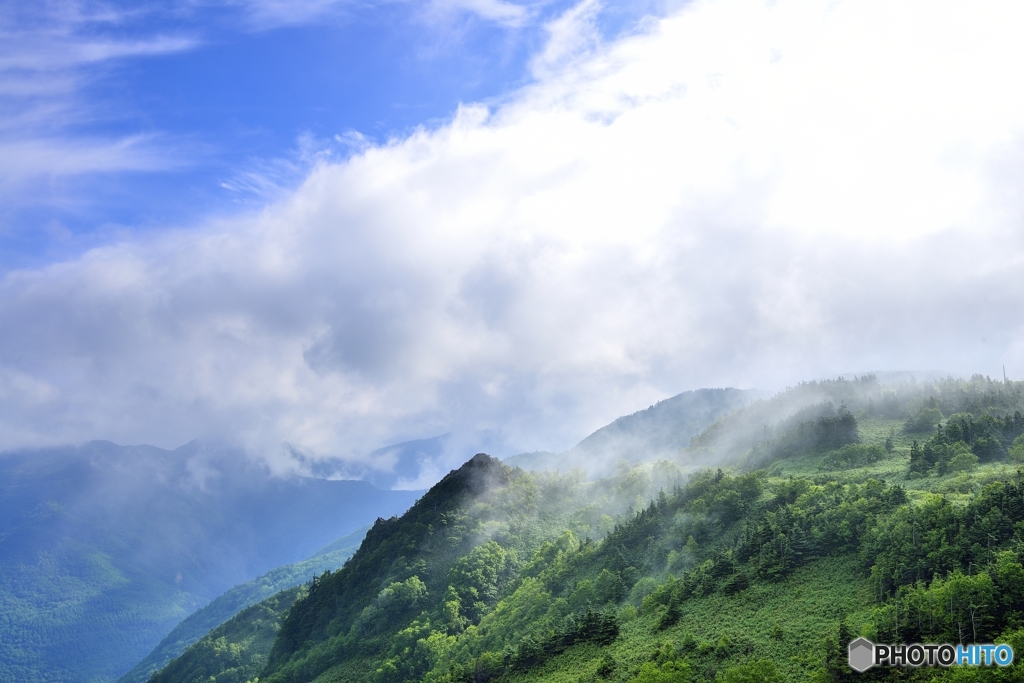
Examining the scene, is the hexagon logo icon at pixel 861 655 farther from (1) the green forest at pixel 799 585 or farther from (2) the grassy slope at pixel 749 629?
(2) the grassy slope at pixel 749 629

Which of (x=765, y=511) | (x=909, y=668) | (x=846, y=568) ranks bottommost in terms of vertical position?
(x=909, y=668)

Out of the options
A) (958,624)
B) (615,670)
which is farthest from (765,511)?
(958,624)

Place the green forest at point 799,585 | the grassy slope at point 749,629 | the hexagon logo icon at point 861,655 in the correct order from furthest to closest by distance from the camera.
→ the grassy slope at point 749,629, the green forest at point 799,585, the hexagon logo icon at point 861,655

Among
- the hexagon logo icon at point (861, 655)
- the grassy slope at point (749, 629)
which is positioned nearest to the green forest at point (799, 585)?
the grassy slope at point (749, 629)

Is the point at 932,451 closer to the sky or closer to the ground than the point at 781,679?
closer to the sky

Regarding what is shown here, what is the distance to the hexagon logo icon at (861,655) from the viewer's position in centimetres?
10294

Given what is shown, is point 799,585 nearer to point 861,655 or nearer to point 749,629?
point 749,629

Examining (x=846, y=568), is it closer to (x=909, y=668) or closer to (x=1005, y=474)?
(x=909, y=668)

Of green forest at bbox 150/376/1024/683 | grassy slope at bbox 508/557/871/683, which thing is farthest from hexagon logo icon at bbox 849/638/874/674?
grassy slope at bbox 508/557/871/683

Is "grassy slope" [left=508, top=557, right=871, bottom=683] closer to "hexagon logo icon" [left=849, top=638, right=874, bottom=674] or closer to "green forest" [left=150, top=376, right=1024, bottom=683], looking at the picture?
"green forest" [left=150, top=376, right=1024, bottom=683]

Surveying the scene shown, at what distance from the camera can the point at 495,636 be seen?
19538 cm

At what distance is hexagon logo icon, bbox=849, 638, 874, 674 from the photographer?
338 ft

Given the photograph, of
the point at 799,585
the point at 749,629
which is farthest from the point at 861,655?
the point at 799,585

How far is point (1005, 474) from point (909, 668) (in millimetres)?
76777
